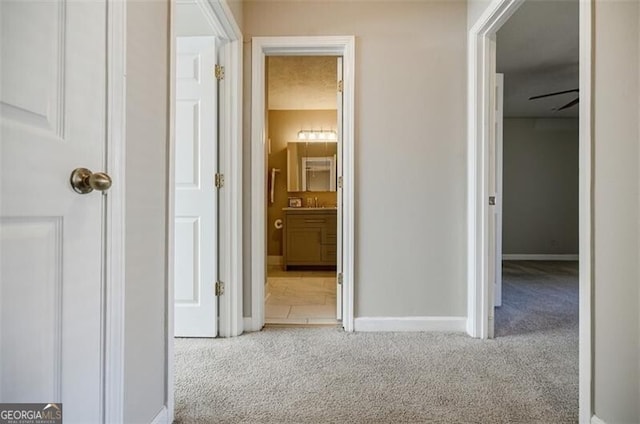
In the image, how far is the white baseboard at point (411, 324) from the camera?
232 centimetres

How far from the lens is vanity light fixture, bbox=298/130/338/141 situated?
5277 mm

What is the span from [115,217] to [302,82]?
355 centimetres

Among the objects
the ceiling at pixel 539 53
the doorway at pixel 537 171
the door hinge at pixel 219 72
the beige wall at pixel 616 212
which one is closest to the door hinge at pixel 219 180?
the door hinge at pixel 219 72

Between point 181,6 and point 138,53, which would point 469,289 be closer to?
point 138,53

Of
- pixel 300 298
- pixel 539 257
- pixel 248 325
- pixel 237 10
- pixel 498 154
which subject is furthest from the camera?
pixel 539 257

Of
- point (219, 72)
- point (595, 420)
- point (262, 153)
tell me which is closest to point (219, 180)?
point (262, 153)

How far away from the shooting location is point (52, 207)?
750mm

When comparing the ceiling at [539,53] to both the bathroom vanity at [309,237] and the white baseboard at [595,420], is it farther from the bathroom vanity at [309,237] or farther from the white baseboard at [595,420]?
the bathroom vanity at [309,237]

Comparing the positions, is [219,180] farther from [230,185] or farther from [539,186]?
[539,186]

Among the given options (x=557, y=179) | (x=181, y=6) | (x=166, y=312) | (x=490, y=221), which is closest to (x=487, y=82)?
(x=490, y=221)

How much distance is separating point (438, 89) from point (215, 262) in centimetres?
192

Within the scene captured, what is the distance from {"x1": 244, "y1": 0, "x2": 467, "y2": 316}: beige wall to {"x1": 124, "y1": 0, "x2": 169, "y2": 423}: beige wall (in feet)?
3.79

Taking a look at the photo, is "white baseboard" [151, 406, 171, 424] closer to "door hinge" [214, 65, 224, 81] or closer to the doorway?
"door hinge" [214, 65, 224, 81]

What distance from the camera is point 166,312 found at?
4.21 ft
